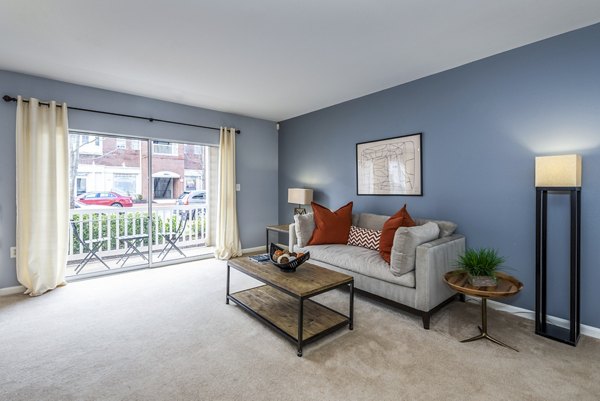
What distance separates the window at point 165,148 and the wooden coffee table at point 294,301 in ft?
8.73

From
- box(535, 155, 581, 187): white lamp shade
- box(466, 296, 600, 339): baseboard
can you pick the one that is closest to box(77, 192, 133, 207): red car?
box(466, 296, 600, 339): baseboard

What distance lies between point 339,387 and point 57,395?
1.66 meters

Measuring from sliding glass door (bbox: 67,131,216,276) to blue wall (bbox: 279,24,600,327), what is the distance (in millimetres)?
3346

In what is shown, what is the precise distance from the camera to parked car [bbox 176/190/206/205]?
5243mm

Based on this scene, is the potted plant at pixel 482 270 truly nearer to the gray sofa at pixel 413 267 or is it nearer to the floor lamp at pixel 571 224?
the gray sofa at pixel 413 267

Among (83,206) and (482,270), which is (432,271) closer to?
(482,270)

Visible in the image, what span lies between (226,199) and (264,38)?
2.92 metres

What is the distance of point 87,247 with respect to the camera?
4.21 metres

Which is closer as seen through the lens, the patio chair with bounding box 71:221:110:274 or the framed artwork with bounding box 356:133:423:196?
the framed artwork with bounding box 356:133:423:196

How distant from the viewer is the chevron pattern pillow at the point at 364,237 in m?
3.36

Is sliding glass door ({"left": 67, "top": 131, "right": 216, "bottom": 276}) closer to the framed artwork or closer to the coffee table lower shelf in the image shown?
the coffee table lower shelf

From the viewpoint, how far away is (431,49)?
2701 millimetres

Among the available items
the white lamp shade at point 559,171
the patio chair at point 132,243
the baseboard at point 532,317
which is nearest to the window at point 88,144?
the patio chair at point 132,243

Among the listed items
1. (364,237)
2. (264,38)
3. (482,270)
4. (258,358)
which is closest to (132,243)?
(258,358)
